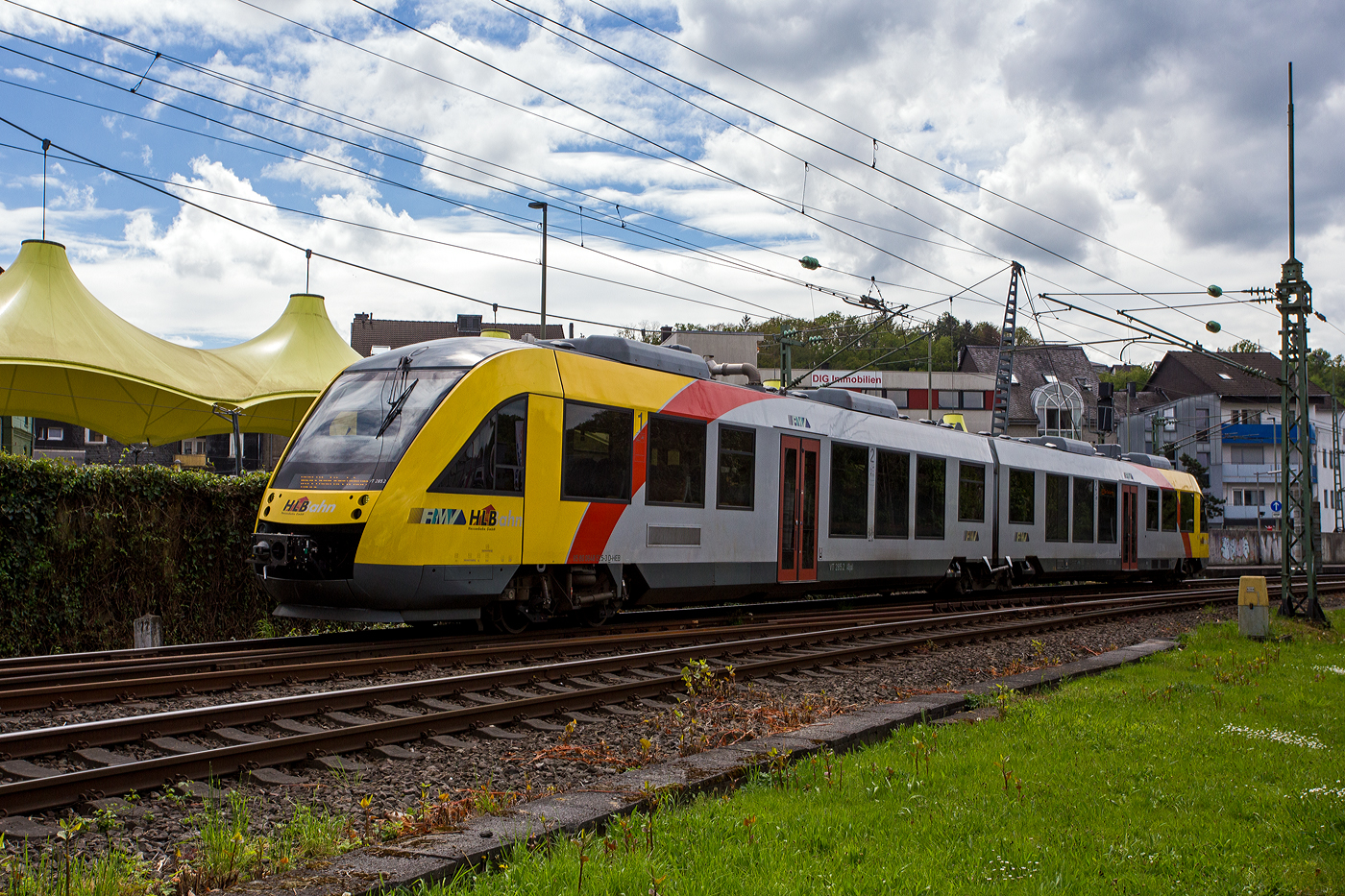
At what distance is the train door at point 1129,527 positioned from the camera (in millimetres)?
25531

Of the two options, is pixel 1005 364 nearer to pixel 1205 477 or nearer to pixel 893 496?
pixel 893 496

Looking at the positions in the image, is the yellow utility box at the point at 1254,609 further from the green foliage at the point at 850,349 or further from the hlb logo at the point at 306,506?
the green foliage at the point at 850,349

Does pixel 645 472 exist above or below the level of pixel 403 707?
above

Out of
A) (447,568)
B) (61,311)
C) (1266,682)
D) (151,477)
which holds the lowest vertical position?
(1266,682)

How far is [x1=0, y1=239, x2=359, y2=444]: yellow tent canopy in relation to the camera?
21.4m

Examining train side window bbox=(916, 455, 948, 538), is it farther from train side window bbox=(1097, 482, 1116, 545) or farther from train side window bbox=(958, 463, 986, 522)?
train side window bbox=(1097, 482, 1116, 545)

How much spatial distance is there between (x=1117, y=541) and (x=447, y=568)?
19.8 metres

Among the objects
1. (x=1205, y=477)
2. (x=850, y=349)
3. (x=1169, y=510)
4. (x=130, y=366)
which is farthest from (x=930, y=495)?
(x=1205, y=477)

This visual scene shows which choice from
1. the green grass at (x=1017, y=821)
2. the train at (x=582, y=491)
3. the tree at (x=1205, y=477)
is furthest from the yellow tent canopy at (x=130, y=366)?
the tree at (x=1205, y=477)

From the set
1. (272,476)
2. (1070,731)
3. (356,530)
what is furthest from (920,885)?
(272,476)

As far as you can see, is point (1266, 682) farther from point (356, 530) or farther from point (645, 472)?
point (356, 530)

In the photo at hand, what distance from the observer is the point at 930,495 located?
18.6 m

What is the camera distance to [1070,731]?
7.00 metres

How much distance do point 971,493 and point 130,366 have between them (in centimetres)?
1754
